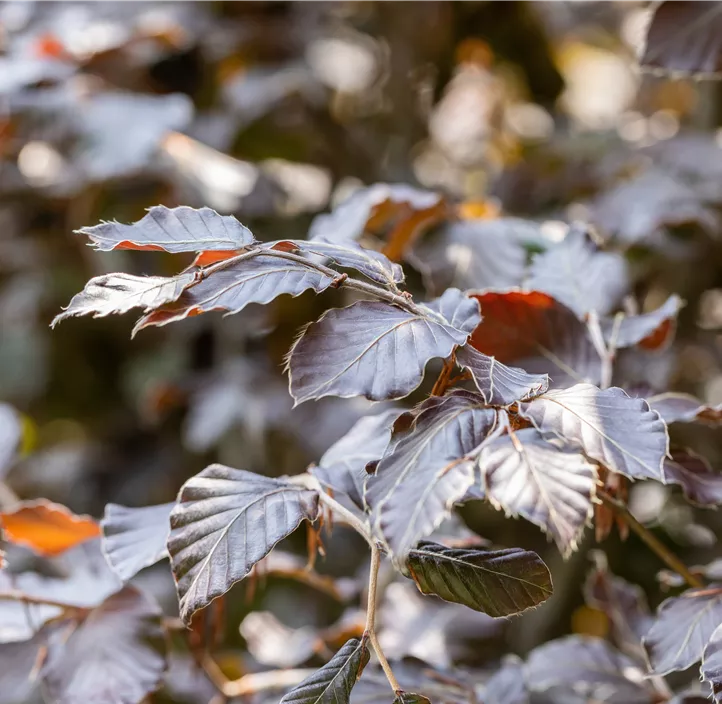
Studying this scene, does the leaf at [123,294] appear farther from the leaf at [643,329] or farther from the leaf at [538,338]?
the leaf at [643,329]

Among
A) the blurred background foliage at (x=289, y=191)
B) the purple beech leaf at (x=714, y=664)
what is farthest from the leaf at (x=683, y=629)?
the blurred background foliage at (x=289, y=191)

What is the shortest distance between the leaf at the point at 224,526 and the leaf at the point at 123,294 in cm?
12

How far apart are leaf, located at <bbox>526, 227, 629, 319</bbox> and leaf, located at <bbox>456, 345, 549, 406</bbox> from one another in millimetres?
185

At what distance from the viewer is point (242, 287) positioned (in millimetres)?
396

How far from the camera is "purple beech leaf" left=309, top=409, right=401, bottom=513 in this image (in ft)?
1.55

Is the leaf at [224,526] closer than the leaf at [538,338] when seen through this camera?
Yes

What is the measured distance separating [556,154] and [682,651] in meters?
0.83

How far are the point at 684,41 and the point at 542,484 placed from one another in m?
0.48

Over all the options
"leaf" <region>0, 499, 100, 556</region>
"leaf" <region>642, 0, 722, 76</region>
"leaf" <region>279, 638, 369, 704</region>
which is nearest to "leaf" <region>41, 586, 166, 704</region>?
"leaf" <region>0, 499, 100, 556</region>

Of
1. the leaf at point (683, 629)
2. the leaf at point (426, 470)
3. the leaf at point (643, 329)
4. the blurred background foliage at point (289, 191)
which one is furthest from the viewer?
A: the blurred background foliage at point (289, 191)

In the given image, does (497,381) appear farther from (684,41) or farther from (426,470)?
(684,41)

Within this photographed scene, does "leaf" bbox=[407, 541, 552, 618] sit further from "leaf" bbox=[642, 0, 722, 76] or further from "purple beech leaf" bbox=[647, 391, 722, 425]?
"leaf" bbox=[642, 0, 722, 76]

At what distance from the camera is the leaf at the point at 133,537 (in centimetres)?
47

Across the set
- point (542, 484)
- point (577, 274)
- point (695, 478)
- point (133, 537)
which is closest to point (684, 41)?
point (577, 274)
